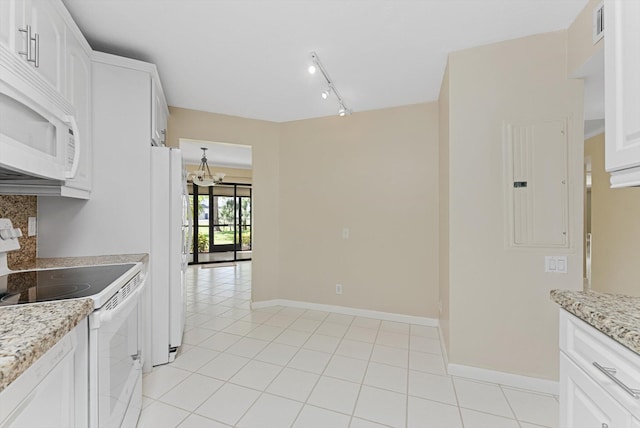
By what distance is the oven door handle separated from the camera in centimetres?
113

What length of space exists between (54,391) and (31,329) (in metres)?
0.22

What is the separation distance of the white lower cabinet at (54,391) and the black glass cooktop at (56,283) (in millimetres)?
234

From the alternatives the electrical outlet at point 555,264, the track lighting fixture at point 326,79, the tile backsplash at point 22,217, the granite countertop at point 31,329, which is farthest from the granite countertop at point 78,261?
the electrical outlet at point 555,264

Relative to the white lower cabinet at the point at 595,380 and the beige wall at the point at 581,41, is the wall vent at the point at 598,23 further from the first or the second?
the white lower cabinet at the point at 595,380

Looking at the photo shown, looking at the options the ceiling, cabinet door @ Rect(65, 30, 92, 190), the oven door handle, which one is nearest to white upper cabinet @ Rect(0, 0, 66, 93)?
cabinet door @ Rect(65, 30, 92, 190)

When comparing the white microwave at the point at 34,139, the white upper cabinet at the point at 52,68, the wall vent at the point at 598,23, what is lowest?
the white microwave at the point at 34,139

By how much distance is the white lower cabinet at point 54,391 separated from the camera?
693 mm

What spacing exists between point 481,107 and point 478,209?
0.79 m

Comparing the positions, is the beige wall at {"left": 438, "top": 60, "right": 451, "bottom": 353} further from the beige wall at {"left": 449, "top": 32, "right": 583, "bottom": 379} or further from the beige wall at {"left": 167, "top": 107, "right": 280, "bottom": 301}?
the beige wall at {"left": 167, "top": 107, "right": 280, "bottom": 301}

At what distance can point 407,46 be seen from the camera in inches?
88.5

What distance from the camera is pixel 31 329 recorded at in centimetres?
83

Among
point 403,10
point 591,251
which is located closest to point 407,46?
point 403,10

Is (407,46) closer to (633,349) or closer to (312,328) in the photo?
(633,349)

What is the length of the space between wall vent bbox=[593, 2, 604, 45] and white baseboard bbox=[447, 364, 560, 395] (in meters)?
2.28
